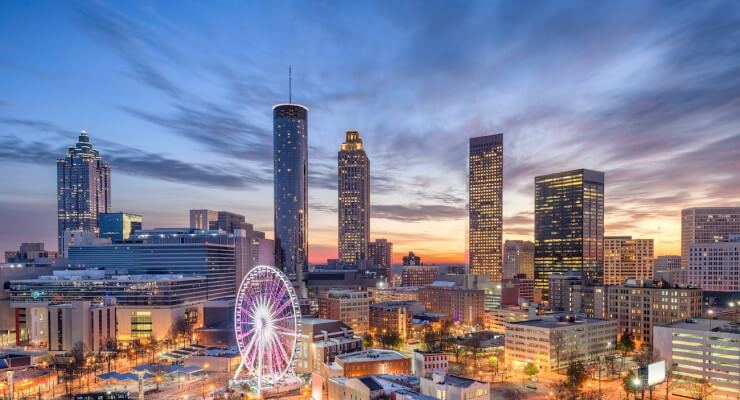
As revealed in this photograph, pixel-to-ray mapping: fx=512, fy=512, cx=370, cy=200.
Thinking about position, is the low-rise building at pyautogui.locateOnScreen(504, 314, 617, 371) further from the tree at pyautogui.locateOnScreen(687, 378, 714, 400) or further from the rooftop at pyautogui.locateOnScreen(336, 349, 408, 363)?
the rooftop at pyautogui.locateOnScreen(336, 349, 408, 363)

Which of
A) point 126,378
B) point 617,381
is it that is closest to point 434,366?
point 617,381

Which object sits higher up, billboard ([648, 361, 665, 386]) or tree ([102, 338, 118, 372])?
billboard ([648, 361, 665, 386])

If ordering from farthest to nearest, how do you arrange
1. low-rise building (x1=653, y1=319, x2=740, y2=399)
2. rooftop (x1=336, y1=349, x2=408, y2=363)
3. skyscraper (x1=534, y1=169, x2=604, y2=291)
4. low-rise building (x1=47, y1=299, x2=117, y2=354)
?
skyscraper (x1=534, y1=169, x2=604, y2=291), low-rise building (x1=47, y1=299, x2=117, y2=354), rooftop (x1=336, y1=349, x2=408, y2=363), low-rise building (x1=653, y1=319, x2=740, y2=399)

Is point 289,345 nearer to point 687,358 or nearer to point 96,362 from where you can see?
point 96,362

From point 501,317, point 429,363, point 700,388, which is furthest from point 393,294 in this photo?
point 700,388

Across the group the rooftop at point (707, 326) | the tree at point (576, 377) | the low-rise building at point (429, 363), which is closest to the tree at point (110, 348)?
the low-rise building at point (429, 363)

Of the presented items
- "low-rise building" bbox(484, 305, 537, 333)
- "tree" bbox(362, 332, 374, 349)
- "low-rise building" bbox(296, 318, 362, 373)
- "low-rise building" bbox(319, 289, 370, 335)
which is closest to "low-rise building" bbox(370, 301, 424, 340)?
"low-rise building" bbox(319, 289, 370, 335)
